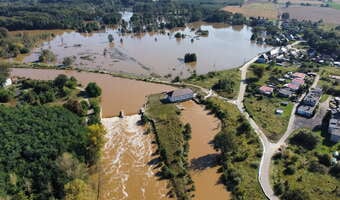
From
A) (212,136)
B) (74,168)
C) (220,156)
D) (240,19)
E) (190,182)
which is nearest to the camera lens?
(74,168)

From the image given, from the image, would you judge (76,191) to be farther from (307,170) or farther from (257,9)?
(257,9)

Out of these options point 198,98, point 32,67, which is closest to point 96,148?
point 198,98

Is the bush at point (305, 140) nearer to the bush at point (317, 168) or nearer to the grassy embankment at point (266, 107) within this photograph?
the grassy embankment at point (266, 107)

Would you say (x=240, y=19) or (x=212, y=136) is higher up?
(x=240, y=19)

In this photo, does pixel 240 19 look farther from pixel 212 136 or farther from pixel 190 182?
pixel 190 182

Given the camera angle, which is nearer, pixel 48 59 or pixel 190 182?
pixel 190 182

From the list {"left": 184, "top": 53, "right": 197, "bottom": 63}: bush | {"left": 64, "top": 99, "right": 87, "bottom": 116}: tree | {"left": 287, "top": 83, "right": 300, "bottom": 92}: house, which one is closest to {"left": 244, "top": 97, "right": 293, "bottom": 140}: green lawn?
{"left": 287, "top": 83, "right": 300, "bottom": 92}: house
